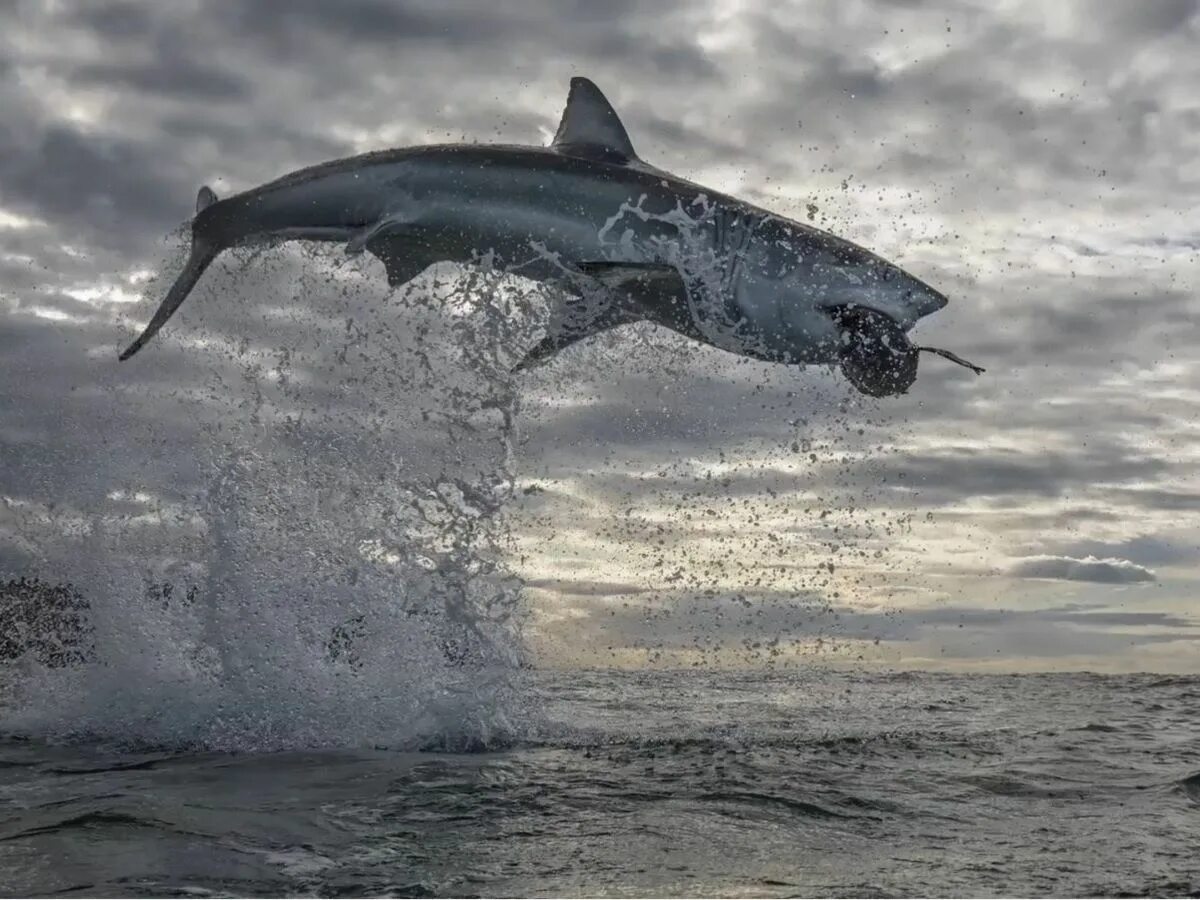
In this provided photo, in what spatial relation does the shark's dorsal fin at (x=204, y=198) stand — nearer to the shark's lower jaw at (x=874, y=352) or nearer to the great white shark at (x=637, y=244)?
the great white shark at (x=637, y=244)

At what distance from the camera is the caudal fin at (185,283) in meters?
9.60

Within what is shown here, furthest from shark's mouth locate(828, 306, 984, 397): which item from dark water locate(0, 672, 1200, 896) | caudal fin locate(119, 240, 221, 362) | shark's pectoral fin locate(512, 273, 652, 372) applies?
caudal fin locate(119, 240, 221, 362)

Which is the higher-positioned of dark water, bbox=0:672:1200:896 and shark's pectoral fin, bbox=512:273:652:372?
shark's pectoral fin, bbox=512:273:652:372

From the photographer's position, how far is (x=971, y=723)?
15070 millimetres

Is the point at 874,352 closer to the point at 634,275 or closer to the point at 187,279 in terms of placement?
the point at 634,275

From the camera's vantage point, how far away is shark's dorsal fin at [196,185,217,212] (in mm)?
9969

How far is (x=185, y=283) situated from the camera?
31.9 ft

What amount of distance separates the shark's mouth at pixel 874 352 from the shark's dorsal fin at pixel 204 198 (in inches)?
203

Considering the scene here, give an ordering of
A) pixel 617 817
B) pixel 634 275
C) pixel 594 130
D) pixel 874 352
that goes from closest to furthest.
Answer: pixel 617 817 < pixel 634 275 < pixel 874 352 < pixel 594 130

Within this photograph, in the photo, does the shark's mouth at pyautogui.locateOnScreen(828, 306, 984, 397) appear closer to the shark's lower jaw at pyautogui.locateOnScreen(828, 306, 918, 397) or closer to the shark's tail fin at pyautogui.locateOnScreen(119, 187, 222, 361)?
the shark's lower jaw at pyautogui.locateOnScreen(828, 306, 918, 397)

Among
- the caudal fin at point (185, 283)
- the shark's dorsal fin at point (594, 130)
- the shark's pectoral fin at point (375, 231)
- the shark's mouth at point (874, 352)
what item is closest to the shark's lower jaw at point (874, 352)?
the shark's mouth at point (874, 352)

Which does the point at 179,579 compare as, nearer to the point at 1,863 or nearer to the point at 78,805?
the point at 78,805

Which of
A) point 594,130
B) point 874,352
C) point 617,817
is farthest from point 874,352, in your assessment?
point 617,817

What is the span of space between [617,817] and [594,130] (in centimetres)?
493
